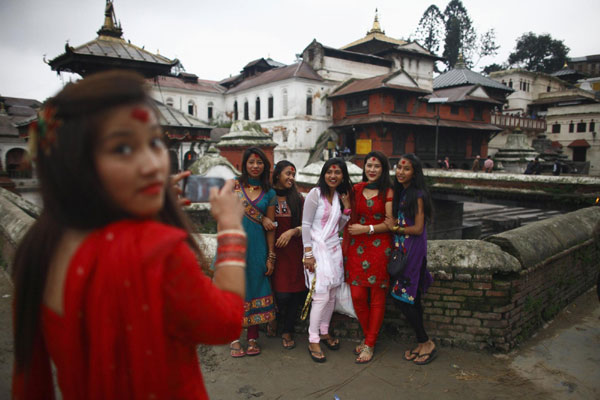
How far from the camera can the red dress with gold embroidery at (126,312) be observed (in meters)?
0.95

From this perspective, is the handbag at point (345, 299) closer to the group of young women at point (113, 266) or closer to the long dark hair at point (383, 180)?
the long dark hair at point (383, 180)

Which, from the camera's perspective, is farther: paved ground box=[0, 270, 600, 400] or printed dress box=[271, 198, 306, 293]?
printed dress box=[271, 198, 306, 293]

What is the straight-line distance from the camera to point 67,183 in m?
0.98

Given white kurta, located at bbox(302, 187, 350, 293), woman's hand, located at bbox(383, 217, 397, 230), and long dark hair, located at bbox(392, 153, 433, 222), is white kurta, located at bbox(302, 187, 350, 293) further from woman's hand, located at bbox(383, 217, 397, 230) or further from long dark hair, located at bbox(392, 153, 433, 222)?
long dark hair, located at bbox(392, 153, 433, 222)

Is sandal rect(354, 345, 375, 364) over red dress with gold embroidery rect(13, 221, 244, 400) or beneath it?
beneath

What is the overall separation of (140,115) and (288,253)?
8.97ft

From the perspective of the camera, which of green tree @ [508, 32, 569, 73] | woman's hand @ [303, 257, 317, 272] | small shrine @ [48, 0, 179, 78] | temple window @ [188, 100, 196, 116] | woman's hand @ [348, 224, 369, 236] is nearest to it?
woman's hand @ [348, 224, 369, 236]

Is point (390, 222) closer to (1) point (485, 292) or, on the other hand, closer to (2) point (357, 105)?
(1) point (485, 292)

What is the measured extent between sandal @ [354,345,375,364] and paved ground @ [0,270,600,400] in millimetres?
49

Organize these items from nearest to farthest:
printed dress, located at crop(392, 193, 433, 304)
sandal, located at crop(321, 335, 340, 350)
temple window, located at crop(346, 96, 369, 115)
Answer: printed dress, located at crop(392, 193, 433, 304)
sandal, located at crop(321, 335, 340, 350)
temple window, located at crop(346, 96, 369, 115)

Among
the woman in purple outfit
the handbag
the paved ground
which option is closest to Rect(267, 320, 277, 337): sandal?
the paved ground

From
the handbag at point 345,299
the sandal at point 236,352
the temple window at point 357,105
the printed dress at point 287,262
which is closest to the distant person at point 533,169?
the temple window at point 357,105

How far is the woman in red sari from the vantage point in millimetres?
954

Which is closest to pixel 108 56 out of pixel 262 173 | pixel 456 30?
pixel 262 173
